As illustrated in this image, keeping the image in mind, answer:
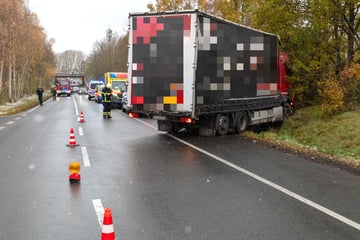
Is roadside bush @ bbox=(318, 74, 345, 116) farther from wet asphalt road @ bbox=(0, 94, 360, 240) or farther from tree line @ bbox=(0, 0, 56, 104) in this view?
tree line @ bbox=(0, 0, 56, 104)

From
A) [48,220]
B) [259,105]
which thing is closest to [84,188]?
[48,220]

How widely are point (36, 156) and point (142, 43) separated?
4.79 m

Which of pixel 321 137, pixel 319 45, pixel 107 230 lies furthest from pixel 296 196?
pixel 319 45

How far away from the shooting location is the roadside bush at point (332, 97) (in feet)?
54.9

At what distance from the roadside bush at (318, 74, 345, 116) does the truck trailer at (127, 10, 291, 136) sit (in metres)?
4.48

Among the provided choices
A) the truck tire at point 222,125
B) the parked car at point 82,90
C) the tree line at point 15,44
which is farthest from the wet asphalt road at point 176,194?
the parked car at point 82,90

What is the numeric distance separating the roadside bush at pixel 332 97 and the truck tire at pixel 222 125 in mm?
5660

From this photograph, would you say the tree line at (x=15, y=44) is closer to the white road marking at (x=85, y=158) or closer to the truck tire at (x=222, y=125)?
the truck tire at (x=222, y=125)

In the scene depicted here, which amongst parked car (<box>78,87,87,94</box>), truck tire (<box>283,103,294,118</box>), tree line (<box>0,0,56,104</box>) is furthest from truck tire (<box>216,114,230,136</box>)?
parked car (<box>78,87,87,94</box>)

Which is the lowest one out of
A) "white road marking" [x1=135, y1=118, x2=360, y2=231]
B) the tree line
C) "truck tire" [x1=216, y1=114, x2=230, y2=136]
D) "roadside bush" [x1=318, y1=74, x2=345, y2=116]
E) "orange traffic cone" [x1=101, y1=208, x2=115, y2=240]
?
"white road marking" [x1=135, y1=118, x2=360, y2=231]

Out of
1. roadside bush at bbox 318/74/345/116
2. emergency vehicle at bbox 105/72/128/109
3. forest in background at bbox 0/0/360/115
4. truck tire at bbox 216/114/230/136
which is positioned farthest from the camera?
emergency vehicle at bbox 105/72/128/109

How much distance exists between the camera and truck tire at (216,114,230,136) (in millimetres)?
13312

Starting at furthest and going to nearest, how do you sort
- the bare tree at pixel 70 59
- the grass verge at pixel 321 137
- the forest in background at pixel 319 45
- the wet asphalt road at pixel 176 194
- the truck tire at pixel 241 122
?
the bare tree at pixel 70 59, the forest in background at pixel 319 45, the truck tire at pixel 241 122, the grass verge at pixel 321 137, the wet asphalt road at pixel 176 194

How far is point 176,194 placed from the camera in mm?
6391
